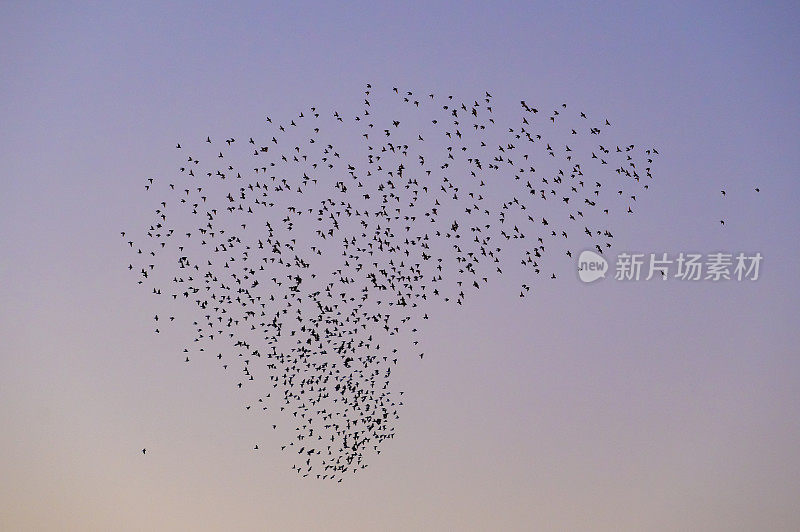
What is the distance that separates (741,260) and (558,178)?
4.09 m

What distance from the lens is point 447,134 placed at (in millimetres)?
28547

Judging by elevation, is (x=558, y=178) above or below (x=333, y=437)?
above

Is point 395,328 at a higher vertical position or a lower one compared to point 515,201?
lower

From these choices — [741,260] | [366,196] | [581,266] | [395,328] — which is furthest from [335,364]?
[741,260]

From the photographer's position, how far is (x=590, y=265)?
29.0 meters

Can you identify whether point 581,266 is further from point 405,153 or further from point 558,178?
point 405,153

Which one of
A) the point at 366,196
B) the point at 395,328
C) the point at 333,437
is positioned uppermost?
the point at 366,196

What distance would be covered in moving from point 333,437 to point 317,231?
3.97m

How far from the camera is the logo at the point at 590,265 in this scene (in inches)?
1139

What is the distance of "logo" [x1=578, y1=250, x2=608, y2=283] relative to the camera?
2894 cm

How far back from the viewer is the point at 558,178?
28.7 metres

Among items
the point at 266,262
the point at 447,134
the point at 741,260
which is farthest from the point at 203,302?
the point at 741,260

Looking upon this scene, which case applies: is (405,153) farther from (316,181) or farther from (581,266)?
(581,266)

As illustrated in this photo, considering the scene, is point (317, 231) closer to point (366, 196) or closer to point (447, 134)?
point (366, 196)
